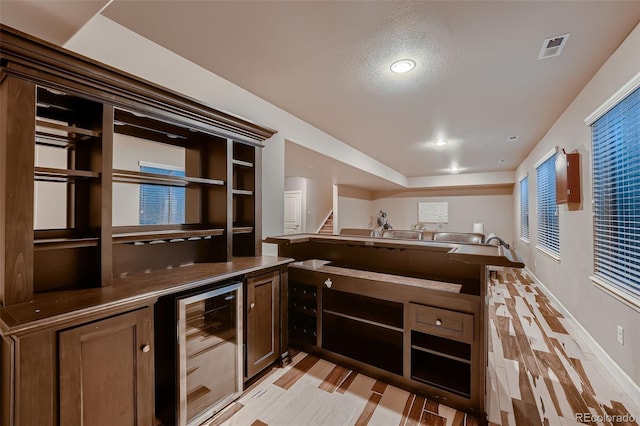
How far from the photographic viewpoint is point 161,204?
2537mm

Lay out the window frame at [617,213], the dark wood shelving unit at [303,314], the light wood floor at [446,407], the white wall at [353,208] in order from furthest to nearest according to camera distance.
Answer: the white wall at [353,208] < the dark wood shelving unit at [303,314] < the window frame at [617,213] < the light wood floor at [446,407]

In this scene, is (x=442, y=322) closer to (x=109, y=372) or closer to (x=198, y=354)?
(x=198, y=354)

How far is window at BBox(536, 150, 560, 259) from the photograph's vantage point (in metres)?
4.02

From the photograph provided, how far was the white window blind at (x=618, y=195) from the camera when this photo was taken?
6.65ft

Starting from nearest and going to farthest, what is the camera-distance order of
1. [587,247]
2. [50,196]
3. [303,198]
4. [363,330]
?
[50,196]
[363,330]
[587,247]
[303,198]

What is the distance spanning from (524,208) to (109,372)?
788cm

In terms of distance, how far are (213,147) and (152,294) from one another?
1.31 meters

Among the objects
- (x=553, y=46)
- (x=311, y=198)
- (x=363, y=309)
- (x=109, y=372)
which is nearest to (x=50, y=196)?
(x=109, y=372)

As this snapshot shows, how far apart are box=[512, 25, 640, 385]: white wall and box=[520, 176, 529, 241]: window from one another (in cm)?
204

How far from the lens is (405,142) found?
476 cm

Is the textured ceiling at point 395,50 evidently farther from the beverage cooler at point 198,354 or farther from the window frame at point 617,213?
the beverage cooler at point 198,354

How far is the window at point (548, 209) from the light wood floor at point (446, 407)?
6.08 feet

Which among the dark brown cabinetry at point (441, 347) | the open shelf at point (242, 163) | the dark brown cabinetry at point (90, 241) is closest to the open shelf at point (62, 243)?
the dark brown cabinetry at point (90, 241)

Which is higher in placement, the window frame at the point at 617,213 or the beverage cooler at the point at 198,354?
the window frame at the point at 617,213
